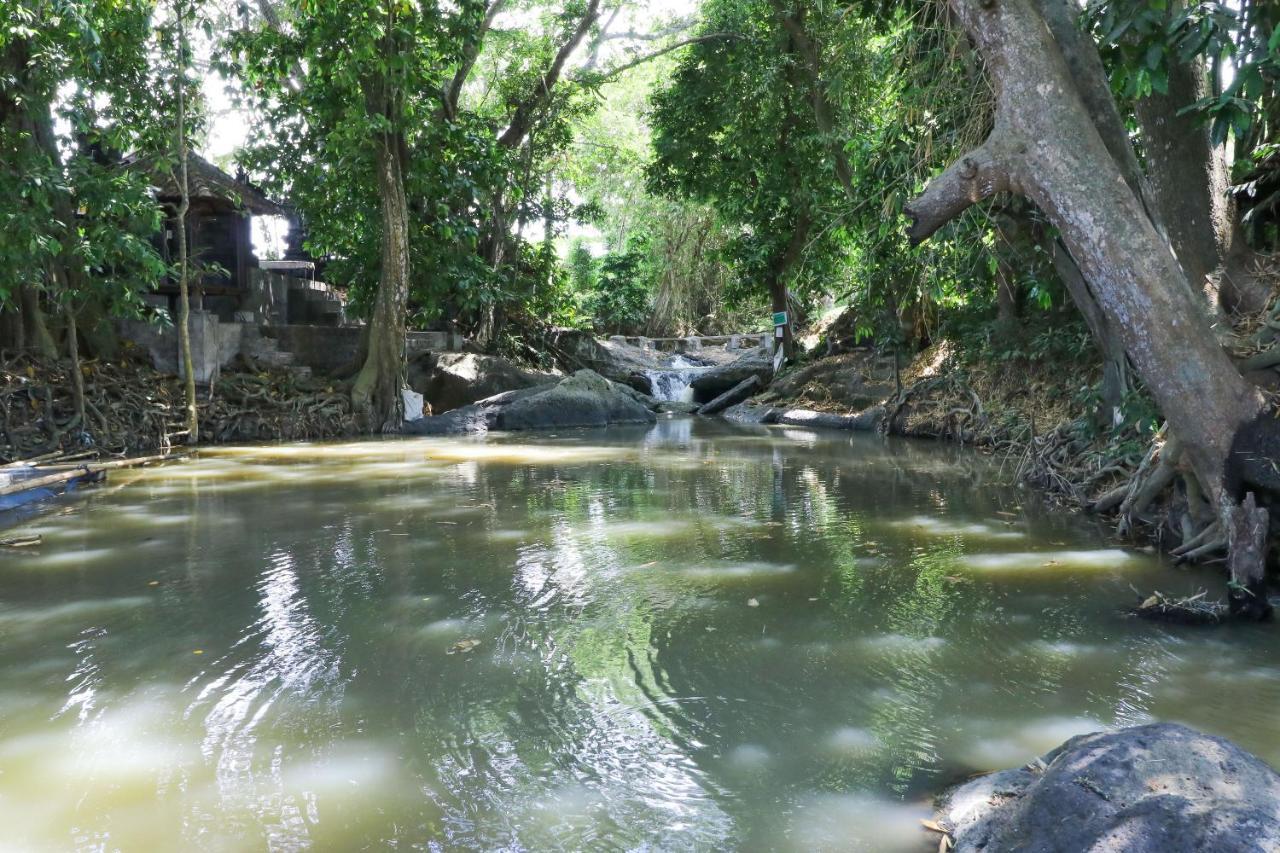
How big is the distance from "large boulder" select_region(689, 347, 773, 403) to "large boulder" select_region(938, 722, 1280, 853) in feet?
62.9

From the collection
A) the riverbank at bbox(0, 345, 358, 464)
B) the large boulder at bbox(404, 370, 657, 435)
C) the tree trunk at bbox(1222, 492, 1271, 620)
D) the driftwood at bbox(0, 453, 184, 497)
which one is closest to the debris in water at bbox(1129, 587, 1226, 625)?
the tree trunk at bbox(1222, 492, 1271, 620)

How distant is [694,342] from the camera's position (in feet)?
96.5

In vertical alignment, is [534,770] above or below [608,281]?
below

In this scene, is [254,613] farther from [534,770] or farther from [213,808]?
[534,770]

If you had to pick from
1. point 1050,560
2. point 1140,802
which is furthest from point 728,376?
point 1140,802

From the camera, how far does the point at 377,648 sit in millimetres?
3990

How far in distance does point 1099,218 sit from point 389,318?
1271cm

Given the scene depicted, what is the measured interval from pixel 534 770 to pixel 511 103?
18.9 m

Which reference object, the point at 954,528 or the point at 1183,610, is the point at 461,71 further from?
the point at 1183,610

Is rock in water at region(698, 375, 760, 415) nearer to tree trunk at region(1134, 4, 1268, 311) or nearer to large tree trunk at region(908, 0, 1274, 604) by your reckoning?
tree trunk at region(1134, 4, 1268, 311)

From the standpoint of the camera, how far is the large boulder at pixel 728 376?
2167 centimetres

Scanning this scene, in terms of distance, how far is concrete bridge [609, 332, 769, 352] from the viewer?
2866cm

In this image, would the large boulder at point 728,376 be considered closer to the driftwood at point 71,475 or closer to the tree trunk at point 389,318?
the tree trunk at point 389,318

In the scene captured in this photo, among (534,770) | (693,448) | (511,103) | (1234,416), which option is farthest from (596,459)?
(511,103)
